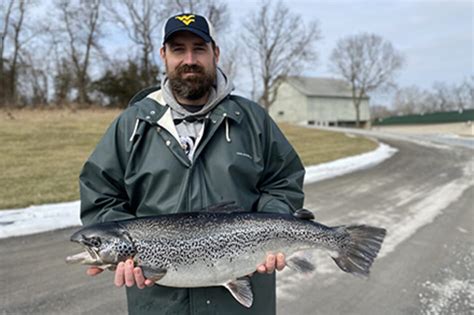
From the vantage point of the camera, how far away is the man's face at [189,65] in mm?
2129

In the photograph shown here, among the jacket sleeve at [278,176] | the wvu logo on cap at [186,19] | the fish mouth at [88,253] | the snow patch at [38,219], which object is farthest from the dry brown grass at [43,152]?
the jacket sleeve at [278,176]

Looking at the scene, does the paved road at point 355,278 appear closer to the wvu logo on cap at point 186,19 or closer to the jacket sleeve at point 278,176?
the jacket sleeve at point 278,176

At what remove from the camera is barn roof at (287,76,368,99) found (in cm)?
6012

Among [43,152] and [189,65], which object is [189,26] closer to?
[189,65]

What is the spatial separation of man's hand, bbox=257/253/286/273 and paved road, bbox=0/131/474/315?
6.70 feet

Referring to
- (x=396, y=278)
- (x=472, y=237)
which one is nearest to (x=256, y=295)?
(x=396, y=278)

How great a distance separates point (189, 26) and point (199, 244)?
1.23 metres

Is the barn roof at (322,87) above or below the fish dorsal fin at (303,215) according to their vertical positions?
above

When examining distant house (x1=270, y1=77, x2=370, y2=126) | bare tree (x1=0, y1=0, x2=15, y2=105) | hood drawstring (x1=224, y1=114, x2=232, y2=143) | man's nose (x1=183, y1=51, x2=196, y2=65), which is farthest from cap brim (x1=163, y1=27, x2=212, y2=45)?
distant house (x1=270, y1=77, x2=370, y2=126)

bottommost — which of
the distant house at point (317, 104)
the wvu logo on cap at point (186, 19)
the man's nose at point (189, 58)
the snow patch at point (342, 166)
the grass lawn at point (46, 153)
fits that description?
the snow patch at point (342, 166)

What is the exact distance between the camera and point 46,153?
1489 cm

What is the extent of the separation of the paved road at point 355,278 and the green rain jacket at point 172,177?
80.9 inches

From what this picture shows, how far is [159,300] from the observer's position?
1.98 meters

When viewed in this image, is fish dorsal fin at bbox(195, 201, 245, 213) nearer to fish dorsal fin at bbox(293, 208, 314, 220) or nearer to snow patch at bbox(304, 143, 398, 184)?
fish dorsal fin at bbox(293, 208, 314, 220)
